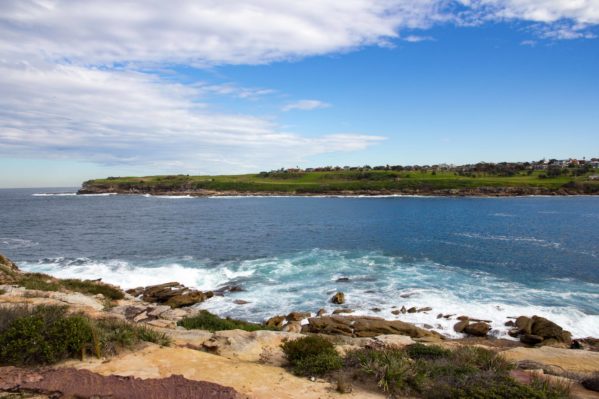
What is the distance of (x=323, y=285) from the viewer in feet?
105

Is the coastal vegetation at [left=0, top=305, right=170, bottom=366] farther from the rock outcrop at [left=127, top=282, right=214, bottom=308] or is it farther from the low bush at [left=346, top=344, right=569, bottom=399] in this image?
the rock outcrop at [left=127, top=282, right=214, bottom=308]

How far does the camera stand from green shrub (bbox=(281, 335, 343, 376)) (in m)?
10.7

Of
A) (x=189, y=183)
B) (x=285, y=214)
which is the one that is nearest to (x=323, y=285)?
(x=285, y=214)

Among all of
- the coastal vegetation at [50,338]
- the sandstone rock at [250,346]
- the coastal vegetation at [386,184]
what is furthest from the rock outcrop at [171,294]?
the coastal vegetation at [386,184]

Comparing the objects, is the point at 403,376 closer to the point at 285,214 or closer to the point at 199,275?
the point at 199,275

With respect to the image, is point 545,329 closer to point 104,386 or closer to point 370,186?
point 104,386

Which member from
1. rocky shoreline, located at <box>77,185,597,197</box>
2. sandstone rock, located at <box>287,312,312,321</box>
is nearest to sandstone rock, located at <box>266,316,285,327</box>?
sandstone rock, located at <box>287,312,312,321</box>

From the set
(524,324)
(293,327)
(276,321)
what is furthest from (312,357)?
(524,324)

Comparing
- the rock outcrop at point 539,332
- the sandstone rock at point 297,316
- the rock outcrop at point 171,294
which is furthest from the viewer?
the rock outcrop at point 171,294

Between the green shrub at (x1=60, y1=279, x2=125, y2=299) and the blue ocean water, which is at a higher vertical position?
the green shrub at (x1=60, y1=279, x2=125, y2=299)

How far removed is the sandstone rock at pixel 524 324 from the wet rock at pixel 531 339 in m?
0.54

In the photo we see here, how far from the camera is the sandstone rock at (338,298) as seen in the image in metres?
27.5

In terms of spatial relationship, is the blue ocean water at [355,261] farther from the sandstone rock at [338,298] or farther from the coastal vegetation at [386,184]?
the coastal vegetation at [386,184]

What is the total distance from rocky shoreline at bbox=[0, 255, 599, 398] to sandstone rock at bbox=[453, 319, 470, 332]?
0.08 ft
